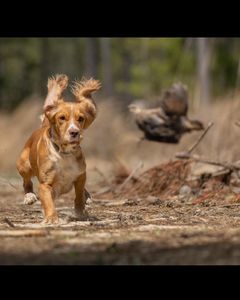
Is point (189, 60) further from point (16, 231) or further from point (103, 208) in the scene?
point (16, 231)

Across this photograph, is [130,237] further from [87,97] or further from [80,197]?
[87,97]

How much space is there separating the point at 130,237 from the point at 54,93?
2199 millimetres

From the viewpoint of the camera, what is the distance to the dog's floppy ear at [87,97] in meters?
8.20

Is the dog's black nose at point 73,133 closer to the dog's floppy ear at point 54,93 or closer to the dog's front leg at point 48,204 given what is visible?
the dog's floppy ear at point 54,93

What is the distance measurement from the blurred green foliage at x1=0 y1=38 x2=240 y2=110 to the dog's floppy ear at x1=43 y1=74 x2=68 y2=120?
18.4m

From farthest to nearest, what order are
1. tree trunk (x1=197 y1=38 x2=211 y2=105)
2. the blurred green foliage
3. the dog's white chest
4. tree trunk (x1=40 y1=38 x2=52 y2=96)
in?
1. tree trunk (x1=40 y1=38 x2=52 y2=96)
2. the blurred green foliage
3. tree trunk (x1=197 y1=38 x2=211 y2=105)
4. the dog's white chest

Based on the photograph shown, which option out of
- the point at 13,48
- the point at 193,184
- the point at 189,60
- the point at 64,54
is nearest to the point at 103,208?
the point at 193,184

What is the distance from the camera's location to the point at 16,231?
7.08m

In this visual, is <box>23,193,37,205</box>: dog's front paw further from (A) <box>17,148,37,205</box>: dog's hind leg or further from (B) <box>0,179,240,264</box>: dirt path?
(B) <box>0,179,240,264</box>: dirt path

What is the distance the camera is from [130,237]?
6.80m

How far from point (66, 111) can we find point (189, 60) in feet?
111

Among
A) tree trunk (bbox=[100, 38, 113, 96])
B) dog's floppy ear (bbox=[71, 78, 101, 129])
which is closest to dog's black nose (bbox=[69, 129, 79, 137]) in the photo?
dog's floppy ear (bbox=[71, 78, 101, 129])

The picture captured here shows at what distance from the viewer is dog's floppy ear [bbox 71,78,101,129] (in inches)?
323
